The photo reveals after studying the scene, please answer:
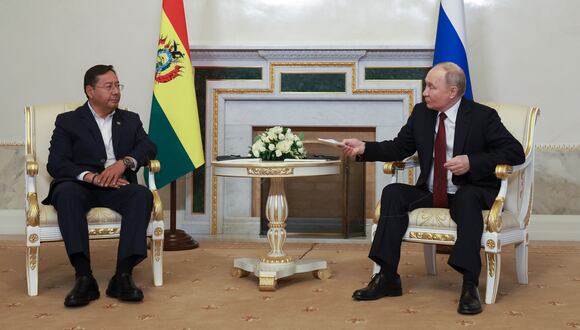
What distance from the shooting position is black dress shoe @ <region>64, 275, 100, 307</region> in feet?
11.6

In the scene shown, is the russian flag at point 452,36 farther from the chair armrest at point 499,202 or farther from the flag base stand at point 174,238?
the flag base stand at point 174,238

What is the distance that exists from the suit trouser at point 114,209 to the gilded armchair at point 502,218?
1150mm

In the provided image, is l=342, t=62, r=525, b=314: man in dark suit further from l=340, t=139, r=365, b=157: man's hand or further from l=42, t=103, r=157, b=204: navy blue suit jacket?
l=42, t=103, r=157, b=204: navy blue suit jacket

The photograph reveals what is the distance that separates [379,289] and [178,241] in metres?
2.13

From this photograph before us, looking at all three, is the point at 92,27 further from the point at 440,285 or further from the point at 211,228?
the point at 440,285

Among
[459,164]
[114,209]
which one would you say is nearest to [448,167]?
[459,164]

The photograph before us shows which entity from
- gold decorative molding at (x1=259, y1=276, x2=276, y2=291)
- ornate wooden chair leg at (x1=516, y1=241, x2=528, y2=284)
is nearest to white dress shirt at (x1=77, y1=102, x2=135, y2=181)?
gold decorative molding at (x1=259, y1=276, x2=276, y2=291)

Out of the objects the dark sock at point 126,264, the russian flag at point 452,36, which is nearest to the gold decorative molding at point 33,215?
the dark sock at point 126,264

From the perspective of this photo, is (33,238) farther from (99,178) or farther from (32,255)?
(99,178)

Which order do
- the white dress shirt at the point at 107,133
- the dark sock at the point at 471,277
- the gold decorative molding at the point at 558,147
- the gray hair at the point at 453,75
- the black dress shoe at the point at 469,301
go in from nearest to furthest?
the black dress shoe at the point at 469,301 < the dark sock at the point at 471,277 < the gray hair at the point at 453,75 < the white dress shirt at the point at 107,133 < the gold decorative molding at the point at 558,147

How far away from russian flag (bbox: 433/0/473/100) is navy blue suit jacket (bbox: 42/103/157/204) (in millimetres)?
2224

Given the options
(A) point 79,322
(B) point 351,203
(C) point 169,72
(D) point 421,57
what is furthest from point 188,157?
(A) point 79,322

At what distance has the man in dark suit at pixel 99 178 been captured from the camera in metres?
3.69

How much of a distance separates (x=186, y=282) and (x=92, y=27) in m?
2.78
